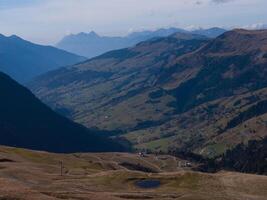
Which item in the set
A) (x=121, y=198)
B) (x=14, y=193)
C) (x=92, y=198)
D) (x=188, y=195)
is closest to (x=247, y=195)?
(x=188, y=195)

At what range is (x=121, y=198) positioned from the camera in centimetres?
9262

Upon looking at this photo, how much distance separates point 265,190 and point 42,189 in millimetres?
49403

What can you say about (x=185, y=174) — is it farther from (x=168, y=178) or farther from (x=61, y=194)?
(x=61, y=194)

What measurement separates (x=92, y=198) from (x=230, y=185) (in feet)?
139

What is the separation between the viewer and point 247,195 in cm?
10956

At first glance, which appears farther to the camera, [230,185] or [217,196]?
[230,185]

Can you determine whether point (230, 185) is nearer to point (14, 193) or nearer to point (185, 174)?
point (185, 174)

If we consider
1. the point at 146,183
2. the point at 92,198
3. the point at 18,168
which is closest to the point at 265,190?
the point at 146,183

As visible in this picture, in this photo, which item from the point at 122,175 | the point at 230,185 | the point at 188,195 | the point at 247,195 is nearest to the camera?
the point at 188,195

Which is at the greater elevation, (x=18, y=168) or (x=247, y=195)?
(x=18, y=168)

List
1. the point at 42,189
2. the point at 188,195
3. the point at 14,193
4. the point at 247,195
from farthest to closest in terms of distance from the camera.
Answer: the point at 247,195 → the point at 188,195 → the point at 42,189 → the point at 14,193

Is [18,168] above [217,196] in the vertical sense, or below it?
above

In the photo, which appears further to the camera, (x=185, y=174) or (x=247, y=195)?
(x=185, y=174)

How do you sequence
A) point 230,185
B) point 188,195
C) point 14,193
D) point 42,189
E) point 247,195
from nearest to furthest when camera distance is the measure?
point 14,193, point 42,189, point 188,195, point 247,195, point 230,185
